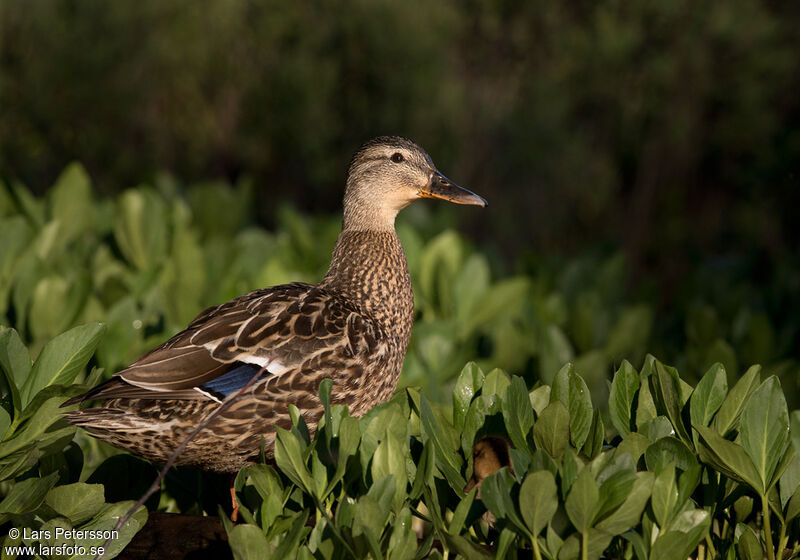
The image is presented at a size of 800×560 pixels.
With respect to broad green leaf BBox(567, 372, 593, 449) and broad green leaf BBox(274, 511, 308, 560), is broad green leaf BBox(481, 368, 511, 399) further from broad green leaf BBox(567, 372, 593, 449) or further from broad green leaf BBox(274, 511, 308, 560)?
broad green leaf BBox(274, 511, 308, 560)

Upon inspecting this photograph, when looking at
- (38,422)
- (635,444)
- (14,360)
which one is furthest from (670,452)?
(14,360)

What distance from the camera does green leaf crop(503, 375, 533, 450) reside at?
106 inches

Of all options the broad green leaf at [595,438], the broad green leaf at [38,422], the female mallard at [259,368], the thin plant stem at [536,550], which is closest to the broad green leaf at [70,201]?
the female mallard at [259,368]

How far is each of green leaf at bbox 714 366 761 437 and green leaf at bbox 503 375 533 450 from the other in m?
0.53

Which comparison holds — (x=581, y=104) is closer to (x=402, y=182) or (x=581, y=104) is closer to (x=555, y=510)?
(x=402, y=182)


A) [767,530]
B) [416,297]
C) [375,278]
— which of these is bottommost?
[416,297]

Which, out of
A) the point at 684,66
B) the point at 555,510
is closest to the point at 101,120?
the point at 684,66

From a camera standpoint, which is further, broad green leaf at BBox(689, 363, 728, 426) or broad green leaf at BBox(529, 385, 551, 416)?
broad green leaf at BBox(529, 385, 551, 416)

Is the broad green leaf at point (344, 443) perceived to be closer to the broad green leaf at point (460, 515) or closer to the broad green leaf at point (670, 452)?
the broad green leaf at point (460, 515)

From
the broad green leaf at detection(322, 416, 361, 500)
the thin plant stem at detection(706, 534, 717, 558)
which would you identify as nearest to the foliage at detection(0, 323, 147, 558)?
the broad green leaf at detection(322, 416, 361, 500)

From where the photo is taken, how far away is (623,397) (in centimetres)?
295

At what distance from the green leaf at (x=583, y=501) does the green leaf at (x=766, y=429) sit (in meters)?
0.53

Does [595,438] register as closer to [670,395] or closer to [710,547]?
[670,395]

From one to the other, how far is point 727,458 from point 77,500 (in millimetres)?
1690
